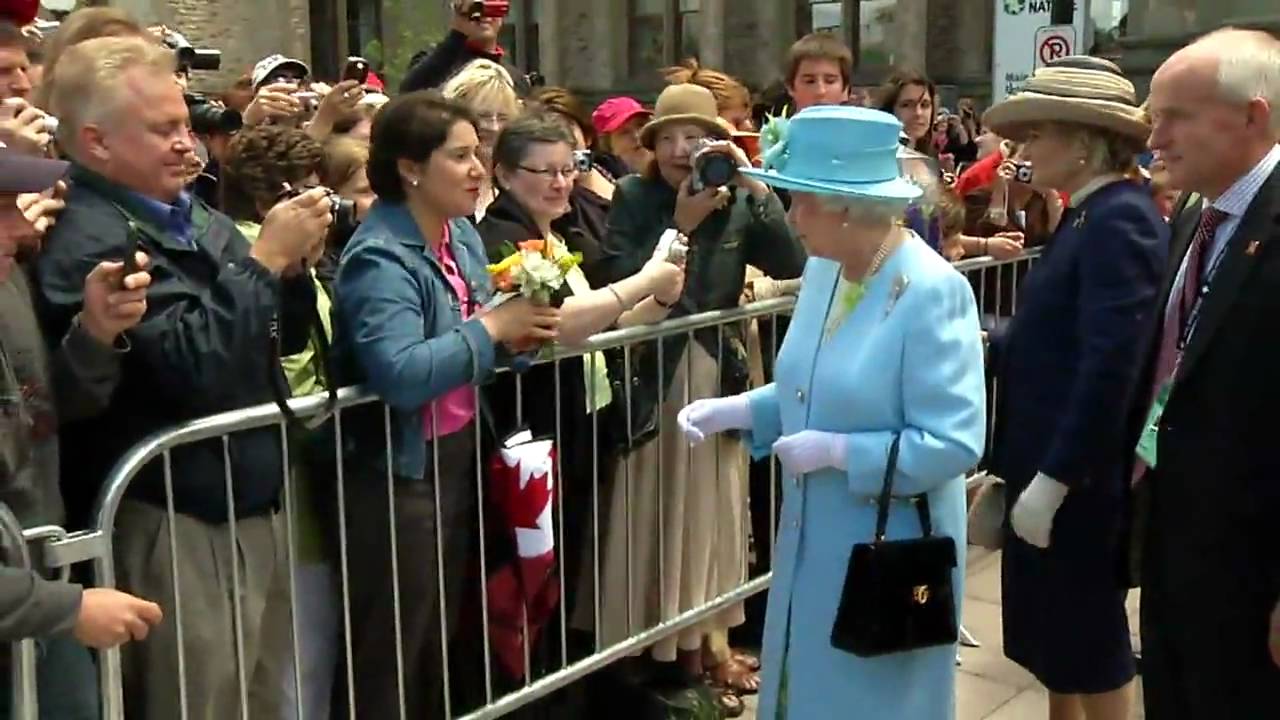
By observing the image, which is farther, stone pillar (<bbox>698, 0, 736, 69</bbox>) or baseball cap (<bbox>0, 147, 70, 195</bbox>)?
stone pillar (<bbox>698, 0, 736, 69</bbox>)

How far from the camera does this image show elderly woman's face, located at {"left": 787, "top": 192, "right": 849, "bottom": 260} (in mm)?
2766

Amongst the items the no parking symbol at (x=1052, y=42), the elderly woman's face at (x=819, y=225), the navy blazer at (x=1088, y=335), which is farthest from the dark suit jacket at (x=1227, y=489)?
the no parking symbol at (x=1052, y=42)

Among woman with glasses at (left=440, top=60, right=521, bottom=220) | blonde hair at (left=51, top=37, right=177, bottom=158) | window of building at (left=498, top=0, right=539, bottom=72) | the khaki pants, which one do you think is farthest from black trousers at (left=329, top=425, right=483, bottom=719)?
window of building at (left=498, top=0, right=539, bottom=72)

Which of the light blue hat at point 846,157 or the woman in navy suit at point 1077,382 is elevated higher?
the light blue hat at point 846,157

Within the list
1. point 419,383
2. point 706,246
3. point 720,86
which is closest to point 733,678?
point 706,246

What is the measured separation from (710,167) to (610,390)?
28.6 inches

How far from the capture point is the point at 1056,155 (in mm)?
3406

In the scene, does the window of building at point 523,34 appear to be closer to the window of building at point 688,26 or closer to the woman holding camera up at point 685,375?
the window of building at point 688,26

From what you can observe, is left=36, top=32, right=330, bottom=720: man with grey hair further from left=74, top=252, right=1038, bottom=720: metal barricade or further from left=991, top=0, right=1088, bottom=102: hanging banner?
left=991, top=0, right=1088, bottom=102: hanging banner

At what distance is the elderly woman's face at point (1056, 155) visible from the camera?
338 centimetres

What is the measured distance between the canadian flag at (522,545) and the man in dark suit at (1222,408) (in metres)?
1.47

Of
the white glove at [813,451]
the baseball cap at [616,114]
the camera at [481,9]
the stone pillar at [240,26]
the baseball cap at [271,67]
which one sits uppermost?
the stone pillar at [240,26]

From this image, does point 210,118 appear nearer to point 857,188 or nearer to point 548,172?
point 548,172

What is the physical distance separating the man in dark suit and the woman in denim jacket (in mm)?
1465
